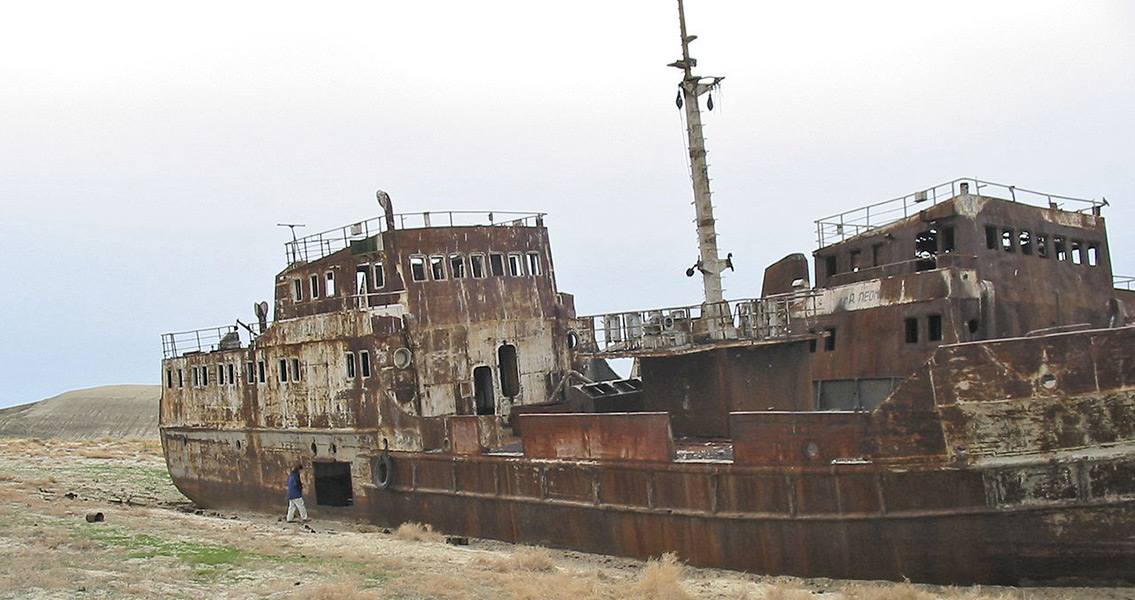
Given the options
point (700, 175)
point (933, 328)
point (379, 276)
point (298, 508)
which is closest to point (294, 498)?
point (298, 508)

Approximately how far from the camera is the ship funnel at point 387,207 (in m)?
17.6

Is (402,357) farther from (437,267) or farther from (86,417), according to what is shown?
(86,417)

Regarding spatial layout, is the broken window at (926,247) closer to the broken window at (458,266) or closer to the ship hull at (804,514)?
the ship hull at (804,514)

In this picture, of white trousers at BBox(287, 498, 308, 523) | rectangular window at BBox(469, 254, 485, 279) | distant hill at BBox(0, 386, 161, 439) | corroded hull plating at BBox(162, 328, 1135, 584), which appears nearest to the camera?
corroded hull plating at BBox(162, 328, 1135, 584)

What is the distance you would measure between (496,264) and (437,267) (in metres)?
1.31

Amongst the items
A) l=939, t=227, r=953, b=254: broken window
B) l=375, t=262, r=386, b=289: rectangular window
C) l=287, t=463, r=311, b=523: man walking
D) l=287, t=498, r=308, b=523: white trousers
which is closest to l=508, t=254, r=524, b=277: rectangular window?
l=375, t=262, r=386, b=289: rectangular window

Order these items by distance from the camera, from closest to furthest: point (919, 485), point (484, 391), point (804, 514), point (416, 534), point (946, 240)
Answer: point (919, 485) → point (804, 514) → point (946, 240) → point (416, 534) → point (484, 391)

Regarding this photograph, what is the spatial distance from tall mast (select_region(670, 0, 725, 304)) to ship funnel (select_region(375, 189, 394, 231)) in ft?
19.9

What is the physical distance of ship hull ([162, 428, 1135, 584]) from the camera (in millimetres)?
10594

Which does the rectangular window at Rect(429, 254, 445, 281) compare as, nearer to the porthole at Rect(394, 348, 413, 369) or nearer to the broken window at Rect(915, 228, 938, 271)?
the porthole at Rect(394, 348, 413, 369)

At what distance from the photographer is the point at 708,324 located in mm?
15922

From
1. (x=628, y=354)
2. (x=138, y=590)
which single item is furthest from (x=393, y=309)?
(x=138, y=590)

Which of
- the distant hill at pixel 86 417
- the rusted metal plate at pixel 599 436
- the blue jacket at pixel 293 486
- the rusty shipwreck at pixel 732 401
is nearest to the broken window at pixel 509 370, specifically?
the rusty shipwreck at pixel 732 401

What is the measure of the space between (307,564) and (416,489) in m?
4.54
